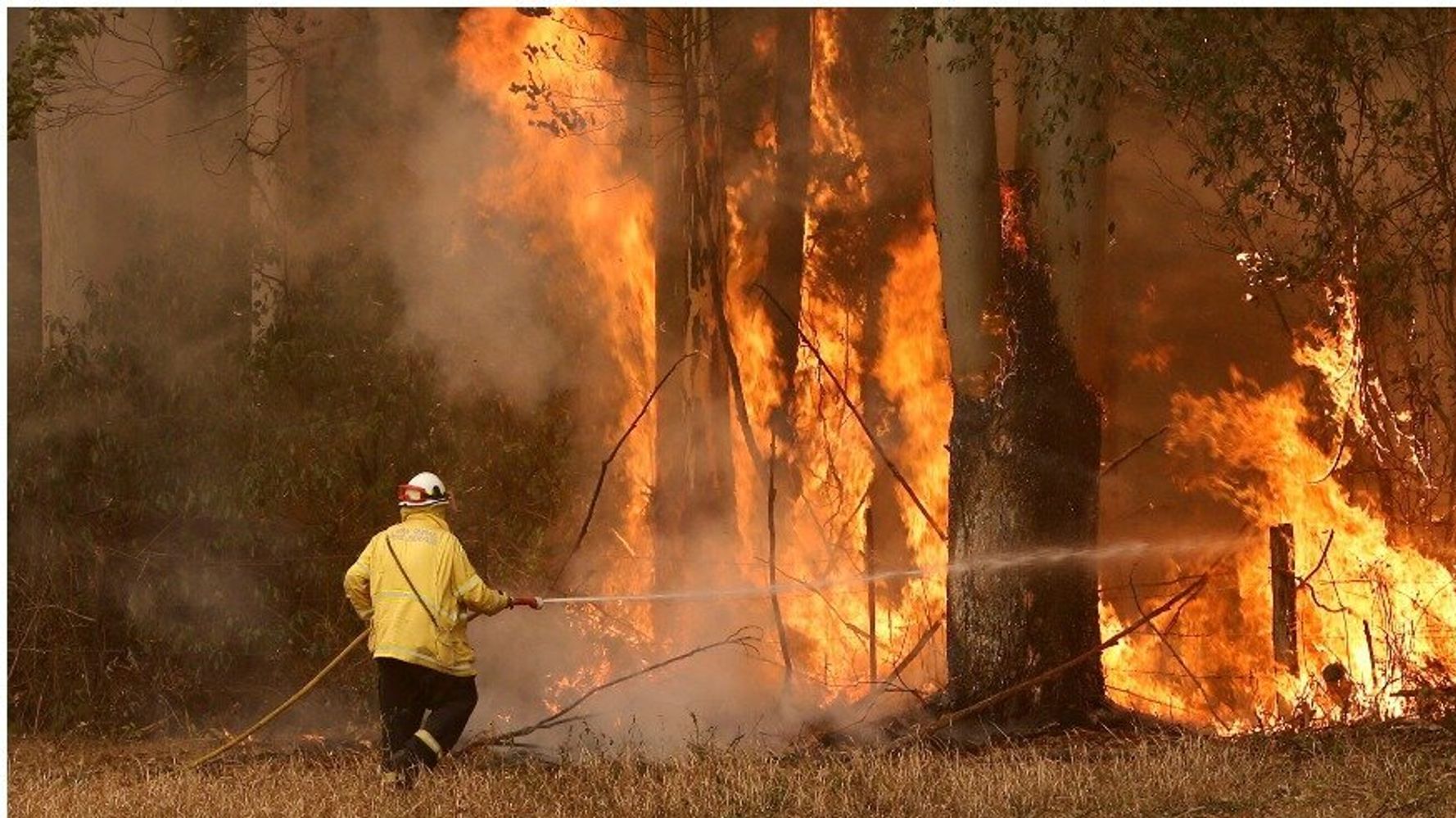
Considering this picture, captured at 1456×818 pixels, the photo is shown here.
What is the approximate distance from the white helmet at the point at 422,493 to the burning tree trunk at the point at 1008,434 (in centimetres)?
309

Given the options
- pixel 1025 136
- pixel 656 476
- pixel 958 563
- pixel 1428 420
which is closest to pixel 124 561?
pixel 656 476

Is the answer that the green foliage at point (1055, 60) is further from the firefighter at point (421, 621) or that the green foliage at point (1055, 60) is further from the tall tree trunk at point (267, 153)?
the tall tree trunk at point (267, 153)

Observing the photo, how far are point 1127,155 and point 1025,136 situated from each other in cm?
410

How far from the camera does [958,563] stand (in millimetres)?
11148

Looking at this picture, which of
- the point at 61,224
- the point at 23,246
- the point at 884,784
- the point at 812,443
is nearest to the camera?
the point at 884,784

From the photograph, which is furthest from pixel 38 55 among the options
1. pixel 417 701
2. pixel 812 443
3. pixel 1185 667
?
pixel 1185 667

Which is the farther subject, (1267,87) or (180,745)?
(180,745)

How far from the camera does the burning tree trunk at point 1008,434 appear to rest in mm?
10875

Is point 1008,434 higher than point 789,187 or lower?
lower

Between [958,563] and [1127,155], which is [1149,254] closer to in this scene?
[1127,155]

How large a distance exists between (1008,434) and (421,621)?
3.46 metres

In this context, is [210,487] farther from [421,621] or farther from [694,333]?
[421,621]

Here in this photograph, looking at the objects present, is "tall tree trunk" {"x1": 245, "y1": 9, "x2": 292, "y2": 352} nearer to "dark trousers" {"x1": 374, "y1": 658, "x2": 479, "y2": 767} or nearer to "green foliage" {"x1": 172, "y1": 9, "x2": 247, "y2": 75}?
"green foliage" {"x1": 172, "y1": 9, "x2": 247, "y2": 75}

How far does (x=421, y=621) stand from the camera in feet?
31.2
